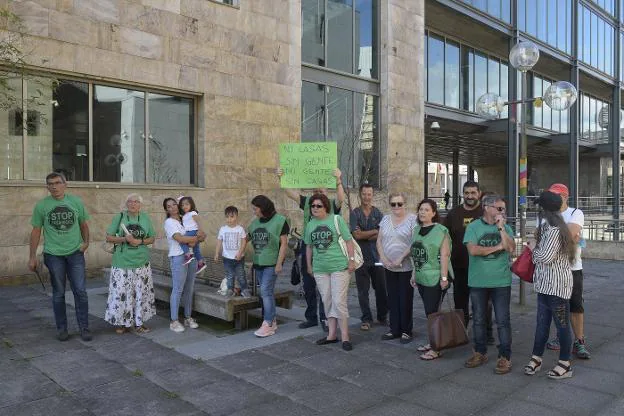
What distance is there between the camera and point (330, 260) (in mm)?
5707

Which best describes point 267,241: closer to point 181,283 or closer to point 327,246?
point 327,246

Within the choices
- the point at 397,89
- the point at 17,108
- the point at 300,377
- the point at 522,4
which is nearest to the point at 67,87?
the point at 17,108

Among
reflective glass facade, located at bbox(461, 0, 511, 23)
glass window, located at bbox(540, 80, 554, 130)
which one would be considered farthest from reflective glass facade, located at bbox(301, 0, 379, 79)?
glass window, located at bbox(540, 80, 554, 130)

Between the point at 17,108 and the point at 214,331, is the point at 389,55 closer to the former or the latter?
the point at 17,108

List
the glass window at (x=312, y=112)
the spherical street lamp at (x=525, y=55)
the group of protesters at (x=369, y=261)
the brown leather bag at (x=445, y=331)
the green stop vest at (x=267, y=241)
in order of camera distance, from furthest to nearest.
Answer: the glass window at (x=312, y=112)
the spherical street lamp at (x=525, y=55)
the green stop vest at (x=267, y=241)
the brown leather bag at (x=445, y=331)
the group of protesters at (x=369, y=261)

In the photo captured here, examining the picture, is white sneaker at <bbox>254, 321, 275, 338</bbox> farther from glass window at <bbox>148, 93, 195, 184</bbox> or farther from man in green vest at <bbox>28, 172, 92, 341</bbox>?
glass window at <bbox>148, 93, 195, 184</bbox>

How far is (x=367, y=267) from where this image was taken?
6.75m

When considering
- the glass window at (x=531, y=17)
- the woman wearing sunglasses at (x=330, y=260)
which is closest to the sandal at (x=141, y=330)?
the woman wearing sunglasses at (x=330, y=260)

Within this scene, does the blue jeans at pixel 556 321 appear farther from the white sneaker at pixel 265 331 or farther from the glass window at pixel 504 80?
the glass window at pixel 504 80

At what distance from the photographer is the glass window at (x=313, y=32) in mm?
14797

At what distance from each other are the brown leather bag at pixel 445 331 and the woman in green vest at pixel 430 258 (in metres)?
0.20

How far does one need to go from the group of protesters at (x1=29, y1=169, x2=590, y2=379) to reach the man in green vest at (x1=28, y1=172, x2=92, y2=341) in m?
0.01

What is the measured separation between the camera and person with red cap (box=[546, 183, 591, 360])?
16.6ft

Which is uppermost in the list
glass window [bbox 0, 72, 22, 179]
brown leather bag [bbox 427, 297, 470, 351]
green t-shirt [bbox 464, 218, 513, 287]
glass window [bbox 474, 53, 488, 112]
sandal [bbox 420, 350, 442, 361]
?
glass window [bbox 474, 53, 488, 112]
